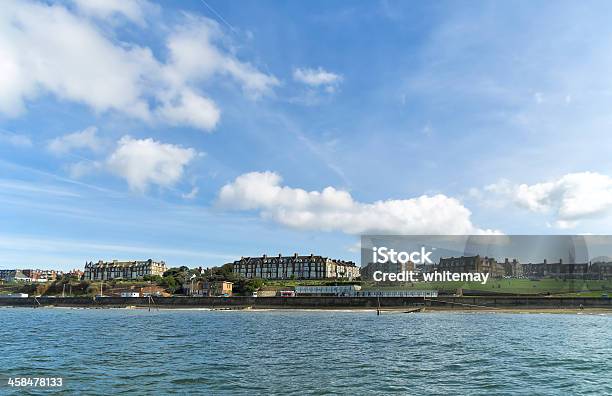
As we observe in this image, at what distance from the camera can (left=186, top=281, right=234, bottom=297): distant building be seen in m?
186

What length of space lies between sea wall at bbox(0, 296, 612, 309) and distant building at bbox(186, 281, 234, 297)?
2945 centimetres

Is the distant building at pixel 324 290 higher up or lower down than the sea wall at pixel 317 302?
higher up

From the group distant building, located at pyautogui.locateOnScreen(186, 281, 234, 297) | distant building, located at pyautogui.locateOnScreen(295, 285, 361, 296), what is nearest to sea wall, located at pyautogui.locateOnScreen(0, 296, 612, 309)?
distant building, located at pyautogui.locateOnScreen(186, 281, 234, 297)

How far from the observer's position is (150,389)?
90.3 ft

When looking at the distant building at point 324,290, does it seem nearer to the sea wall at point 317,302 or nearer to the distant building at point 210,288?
the distant building at point 210,288

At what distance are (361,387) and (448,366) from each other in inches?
417

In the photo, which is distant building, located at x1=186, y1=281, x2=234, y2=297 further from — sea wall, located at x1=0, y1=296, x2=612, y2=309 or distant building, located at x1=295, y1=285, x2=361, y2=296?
distant building, located at x1=295, y1=285, x2=361, y2=296

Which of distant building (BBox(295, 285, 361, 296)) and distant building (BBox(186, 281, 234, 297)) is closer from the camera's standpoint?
distant building (BBox(295, 285, 361, 296))

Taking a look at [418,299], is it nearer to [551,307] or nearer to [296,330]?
[551,307]

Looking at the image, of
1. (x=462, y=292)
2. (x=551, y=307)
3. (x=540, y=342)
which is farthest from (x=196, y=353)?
(x=462, y=292)

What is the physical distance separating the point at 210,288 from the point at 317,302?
63.4 metres

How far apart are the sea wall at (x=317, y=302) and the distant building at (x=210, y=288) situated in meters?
29.4

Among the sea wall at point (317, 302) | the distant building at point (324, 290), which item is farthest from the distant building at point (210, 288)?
the distant building at point (324, 290)

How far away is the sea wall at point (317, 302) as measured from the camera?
123688 mm
